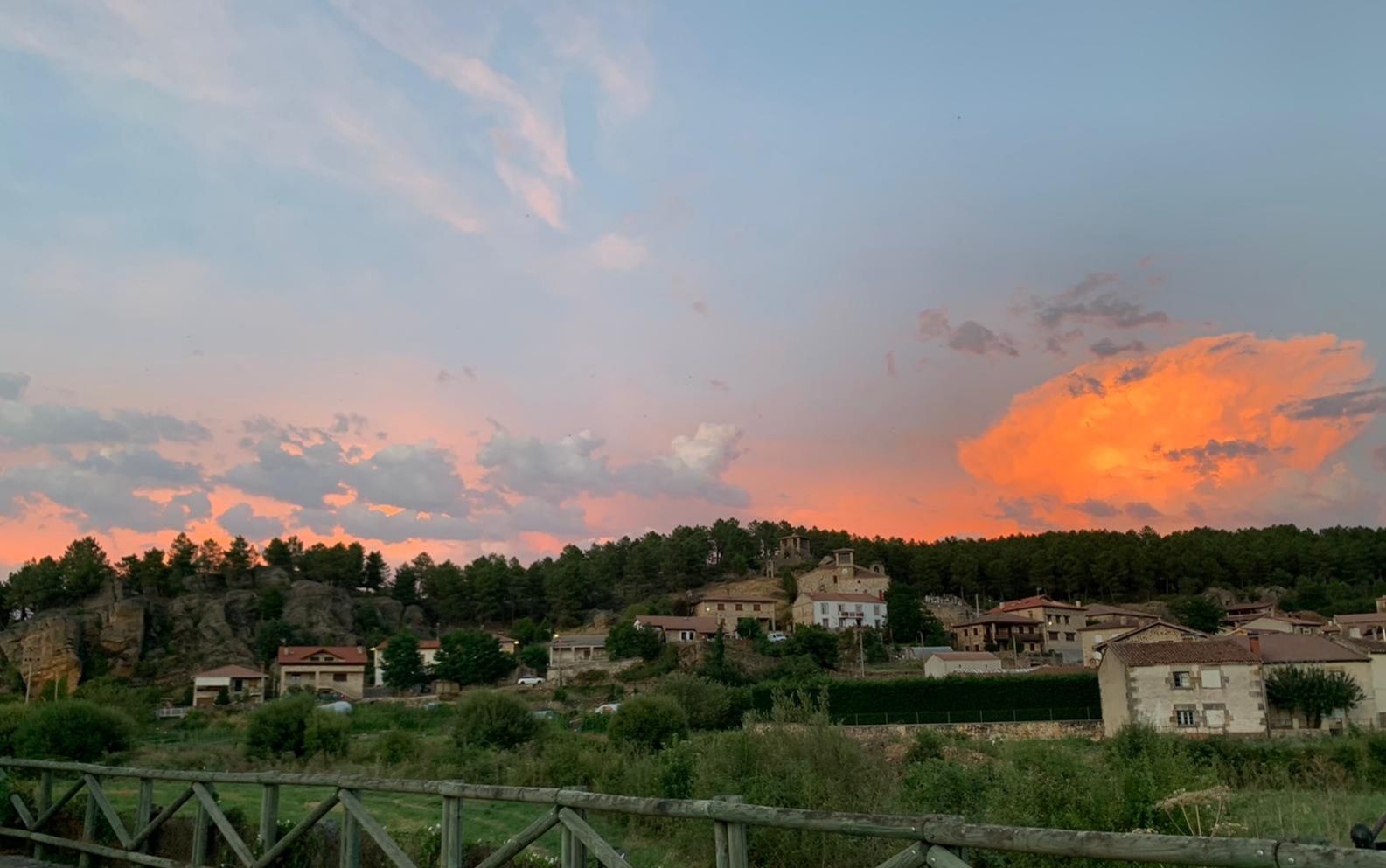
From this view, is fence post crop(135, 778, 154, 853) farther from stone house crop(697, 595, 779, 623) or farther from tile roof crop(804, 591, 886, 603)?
stone house crop(697, 595, 779, 623)

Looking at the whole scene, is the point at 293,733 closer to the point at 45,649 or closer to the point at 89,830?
the point at 89,830

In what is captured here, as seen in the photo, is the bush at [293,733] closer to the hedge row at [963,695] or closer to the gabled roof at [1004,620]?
the hedge row at [963,695]

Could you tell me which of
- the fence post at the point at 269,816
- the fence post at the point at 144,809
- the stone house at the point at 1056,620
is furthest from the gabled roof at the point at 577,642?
the fence post at the point at 269,816

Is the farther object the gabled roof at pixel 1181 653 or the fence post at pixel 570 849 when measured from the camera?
the gabled roof at pixel 1181 653

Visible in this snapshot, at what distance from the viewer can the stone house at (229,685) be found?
75812mm

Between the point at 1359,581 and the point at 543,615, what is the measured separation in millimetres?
93386

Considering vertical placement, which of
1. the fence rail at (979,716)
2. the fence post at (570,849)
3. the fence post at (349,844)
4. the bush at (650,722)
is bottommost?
the fence rail at (979,716)

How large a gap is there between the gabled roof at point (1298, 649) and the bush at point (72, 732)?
48.5 meters

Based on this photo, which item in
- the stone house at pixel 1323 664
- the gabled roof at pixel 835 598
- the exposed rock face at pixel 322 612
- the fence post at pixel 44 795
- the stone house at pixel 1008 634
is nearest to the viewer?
the fence post at pixel 44 795

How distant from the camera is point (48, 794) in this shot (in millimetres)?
10000

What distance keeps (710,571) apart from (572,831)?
401 feet

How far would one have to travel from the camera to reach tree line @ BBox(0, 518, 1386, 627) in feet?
341

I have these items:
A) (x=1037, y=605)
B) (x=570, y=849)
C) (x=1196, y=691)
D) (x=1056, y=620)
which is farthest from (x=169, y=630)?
(x=570, y=849)

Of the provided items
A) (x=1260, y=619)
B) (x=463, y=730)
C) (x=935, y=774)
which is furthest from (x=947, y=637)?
(x=935, y=774)
